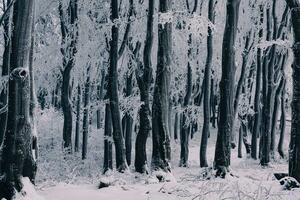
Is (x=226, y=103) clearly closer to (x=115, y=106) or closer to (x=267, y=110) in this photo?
(x=115, y=106)

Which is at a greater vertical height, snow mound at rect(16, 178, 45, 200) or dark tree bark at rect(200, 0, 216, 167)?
dark tree bark at rect(200, 0, 216, 167)

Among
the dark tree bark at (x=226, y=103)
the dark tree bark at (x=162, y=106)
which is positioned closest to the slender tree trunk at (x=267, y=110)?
the dark tree bark at (x=226, y=103)

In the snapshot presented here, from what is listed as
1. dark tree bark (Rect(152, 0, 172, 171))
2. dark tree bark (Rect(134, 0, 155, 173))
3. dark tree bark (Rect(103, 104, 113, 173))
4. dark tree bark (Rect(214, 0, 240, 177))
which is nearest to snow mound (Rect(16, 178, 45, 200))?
dark tree bark (Rect(152, 0, 172, 171))

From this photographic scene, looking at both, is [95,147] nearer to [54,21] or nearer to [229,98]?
[54,21]

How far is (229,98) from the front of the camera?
34.8 ft

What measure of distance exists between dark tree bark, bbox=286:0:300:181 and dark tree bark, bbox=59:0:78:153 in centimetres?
1190

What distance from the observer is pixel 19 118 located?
24.7ft

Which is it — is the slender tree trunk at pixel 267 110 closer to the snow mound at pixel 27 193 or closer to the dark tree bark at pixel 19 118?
the dark tree bark at pixel 19 118

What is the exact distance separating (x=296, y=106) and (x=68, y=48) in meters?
12.9

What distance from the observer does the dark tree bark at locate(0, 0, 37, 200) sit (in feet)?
24.0

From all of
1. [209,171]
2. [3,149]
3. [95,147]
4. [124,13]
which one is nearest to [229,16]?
[209,171]

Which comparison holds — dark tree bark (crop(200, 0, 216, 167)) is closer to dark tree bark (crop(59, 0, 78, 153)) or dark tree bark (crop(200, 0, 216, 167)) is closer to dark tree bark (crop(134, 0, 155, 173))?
dark tree bark (crop(134, 0, 155, 173))

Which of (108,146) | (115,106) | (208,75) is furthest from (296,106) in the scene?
(208,75)

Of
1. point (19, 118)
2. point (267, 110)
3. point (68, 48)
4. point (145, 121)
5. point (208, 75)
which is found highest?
point (68, 48)
